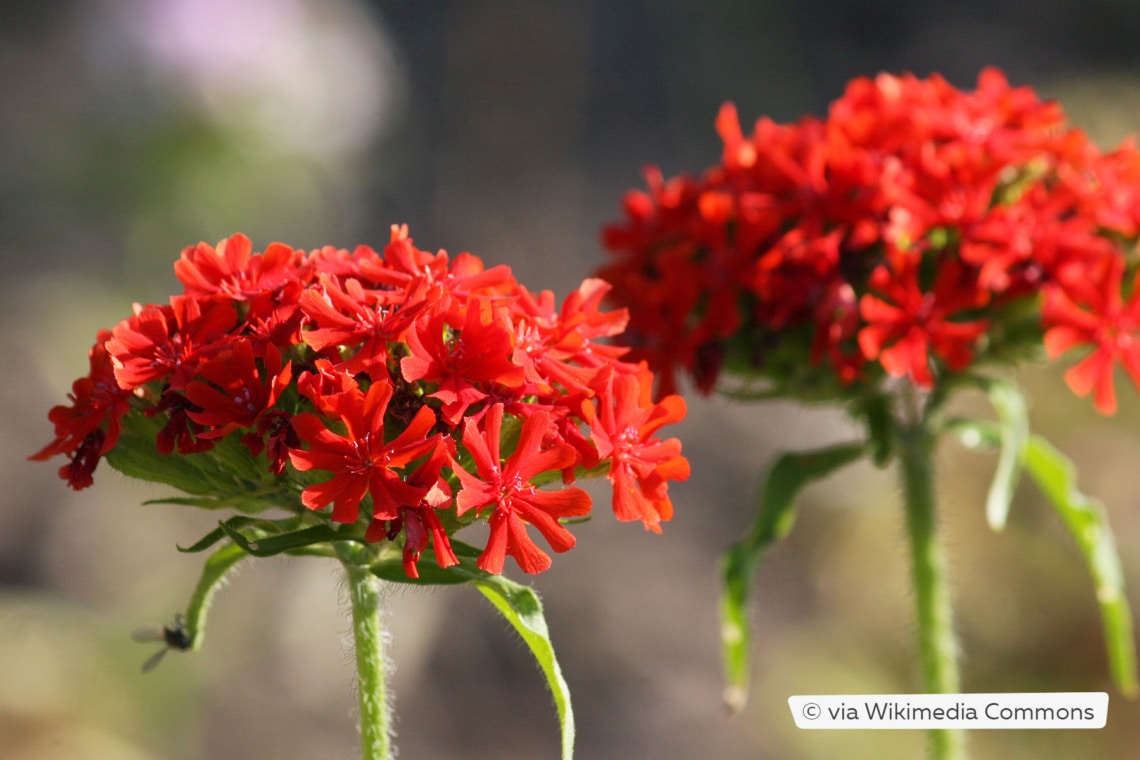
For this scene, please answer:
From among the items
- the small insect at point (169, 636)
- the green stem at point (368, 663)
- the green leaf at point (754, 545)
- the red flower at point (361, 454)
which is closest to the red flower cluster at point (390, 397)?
the red flower at point (361, 454)

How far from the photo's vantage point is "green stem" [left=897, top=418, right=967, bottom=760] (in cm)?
186

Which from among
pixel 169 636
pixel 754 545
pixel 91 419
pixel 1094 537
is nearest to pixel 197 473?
pixel 91 419

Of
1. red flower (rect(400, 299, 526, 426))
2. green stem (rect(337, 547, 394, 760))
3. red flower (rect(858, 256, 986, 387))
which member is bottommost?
green stem (rect(337, 547, 394, 760))

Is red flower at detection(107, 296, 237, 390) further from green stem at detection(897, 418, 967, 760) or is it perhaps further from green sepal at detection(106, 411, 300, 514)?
green stem at detection(897, 418, 967, 760)

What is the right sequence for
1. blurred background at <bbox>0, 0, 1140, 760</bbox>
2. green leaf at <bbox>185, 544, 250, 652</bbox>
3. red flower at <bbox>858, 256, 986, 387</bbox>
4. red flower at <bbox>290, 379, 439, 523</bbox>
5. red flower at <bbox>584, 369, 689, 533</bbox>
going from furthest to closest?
blurred background at <bbox>0, 0, 1140, 760</bbox> → red flower at <bbox>858, 256, 986, 387</bbox> → green leaf at <bbox>185, 544, 250, 652</bbox> → red flower at <bbox>584, 369, 689, 533</bbox> → red flower at <bbox>290, 379, 439, 523</bbox>

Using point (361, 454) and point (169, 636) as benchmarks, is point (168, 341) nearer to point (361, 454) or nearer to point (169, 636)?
point (361, 454)

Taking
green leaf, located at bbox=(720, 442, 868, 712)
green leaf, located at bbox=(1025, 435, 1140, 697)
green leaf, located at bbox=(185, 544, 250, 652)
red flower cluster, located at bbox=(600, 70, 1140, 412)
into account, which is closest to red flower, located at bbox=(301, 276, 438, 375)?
green leaf, located at bbox=(185, 544, 250, 652)

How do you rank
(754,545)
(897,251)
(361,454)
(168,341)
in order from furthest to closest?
(754,545) → (897,251) → (168,341) → (361,454)

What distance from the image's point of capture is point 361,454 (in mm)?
1061

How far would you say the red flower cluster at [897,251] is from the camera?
162 centimetres

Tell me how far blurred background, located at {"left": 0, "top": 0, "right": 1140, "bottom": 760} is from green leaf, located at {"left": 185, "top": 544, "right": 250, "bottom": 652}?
873 mm

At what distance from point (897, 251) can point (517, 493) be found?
759 millimetres

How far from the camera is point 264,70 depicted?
196 inches

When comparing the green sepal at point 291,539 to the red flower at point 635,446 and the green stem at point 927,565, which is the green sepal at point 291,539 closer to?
the red flower at point 635,446
